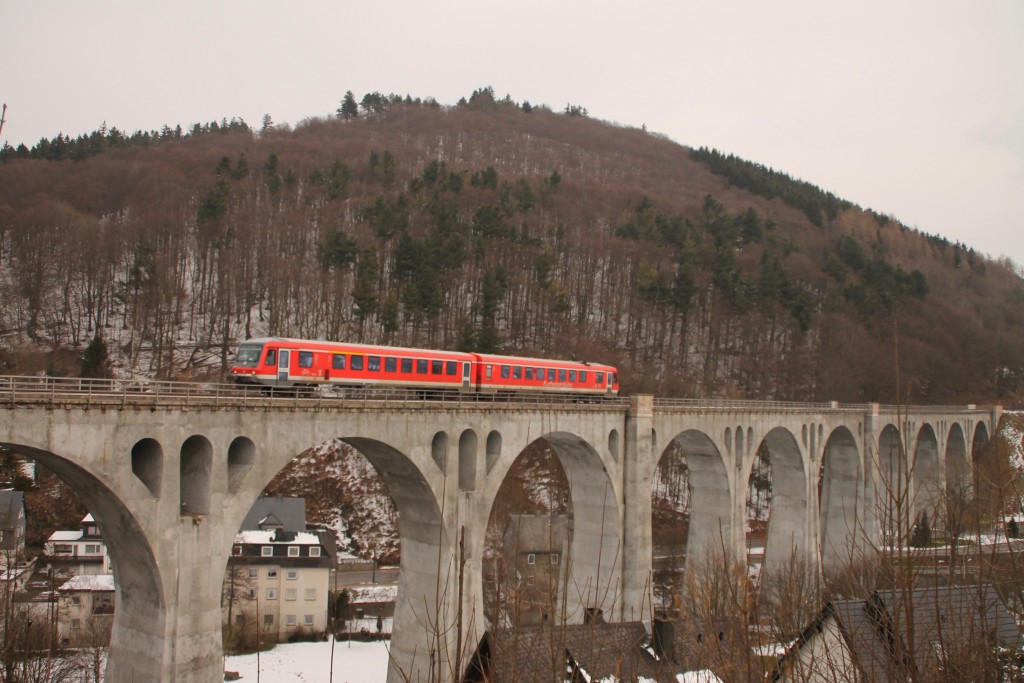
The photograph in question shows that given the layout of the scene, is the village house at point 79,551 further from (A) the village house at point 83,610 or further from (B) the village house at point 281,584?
(B) the village house at point 281,584

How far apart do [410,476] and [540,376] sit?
10.3 meters

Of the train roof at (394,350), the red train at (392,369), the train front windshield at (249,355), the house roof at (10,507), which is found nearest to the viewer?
the train front windshield at (249,355)

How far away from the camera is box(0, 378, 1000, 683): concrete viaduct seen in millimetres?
17109

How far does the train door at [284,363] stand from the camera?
2386 cm

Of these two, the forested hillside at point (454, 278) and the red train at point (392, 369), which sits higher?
the forested hillside at point (454, 278)

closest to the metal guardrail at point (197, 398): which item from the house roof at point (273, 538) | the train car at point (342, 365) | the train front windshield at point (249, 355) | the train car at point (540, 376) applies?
the train car at point (342, 365)

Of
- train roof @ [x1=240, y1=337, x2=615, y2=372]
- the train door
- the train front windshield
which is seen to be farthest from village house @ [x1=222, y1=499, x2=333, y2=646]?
the train door

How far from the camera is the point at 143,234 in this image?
62469 mm

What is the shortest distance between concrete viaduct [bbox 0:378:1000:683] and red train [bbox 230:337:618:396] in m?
1.54

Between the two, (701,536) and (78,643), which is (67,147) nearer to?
(78,643)

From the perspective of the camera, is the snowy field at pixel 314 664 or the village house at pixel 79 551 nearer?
the snowy field at pixel 314 664

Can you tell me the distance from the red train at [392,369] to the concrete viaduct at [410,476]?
5.05ft

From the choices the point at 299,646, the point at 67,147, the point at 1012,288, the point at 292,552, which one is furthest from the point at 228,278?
the point at 1012,288

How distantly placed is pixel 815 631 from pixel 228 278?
5796cm
